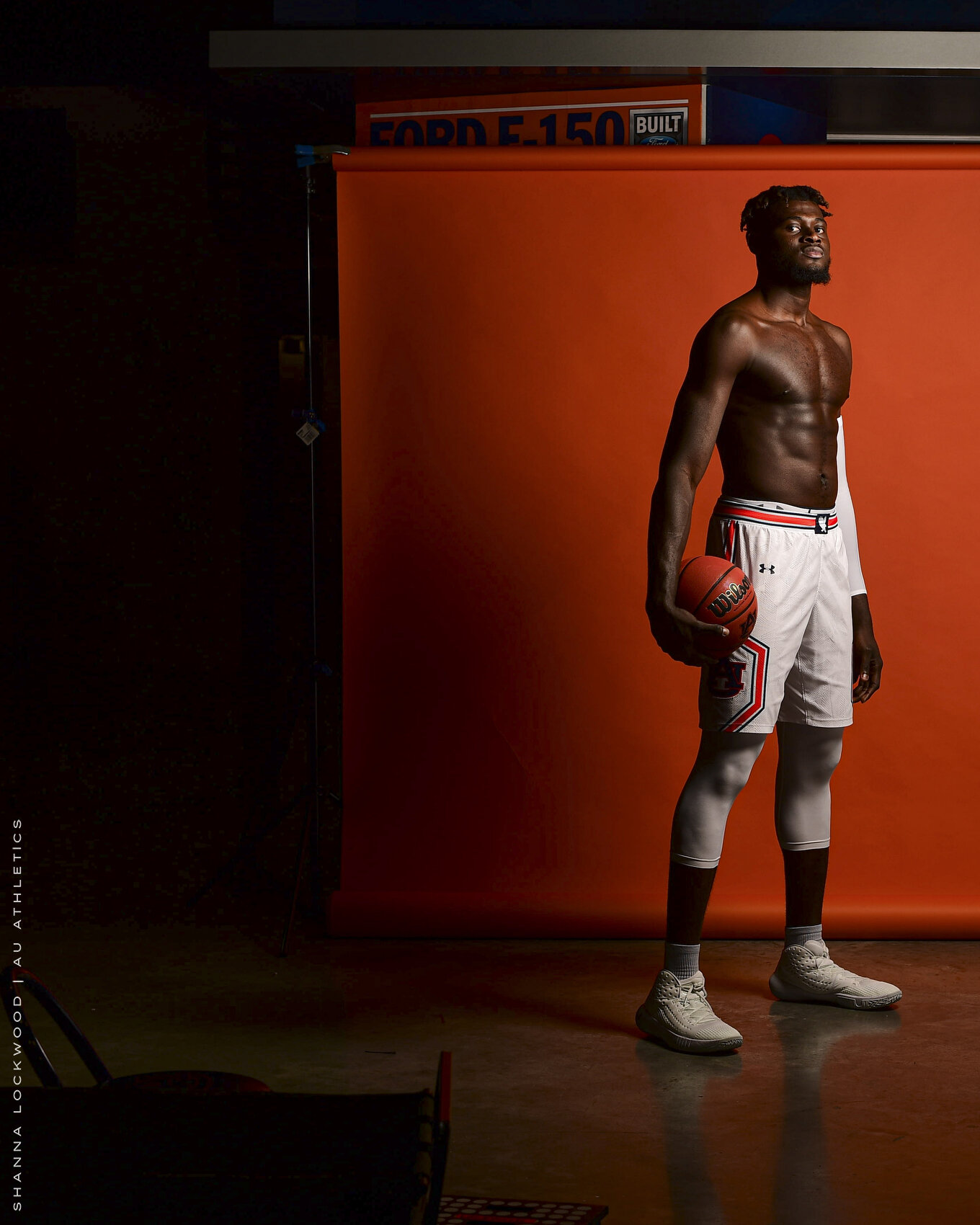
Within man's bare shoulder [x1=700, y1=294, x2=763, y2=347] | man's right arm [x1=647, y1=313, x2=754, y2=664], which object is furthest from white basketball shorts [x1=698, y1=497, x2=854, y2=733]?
man's bare shoulder [x1=700, y1=294, x2=763, y2=347]

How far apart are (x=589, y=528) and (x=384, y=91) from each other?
4.21 feet

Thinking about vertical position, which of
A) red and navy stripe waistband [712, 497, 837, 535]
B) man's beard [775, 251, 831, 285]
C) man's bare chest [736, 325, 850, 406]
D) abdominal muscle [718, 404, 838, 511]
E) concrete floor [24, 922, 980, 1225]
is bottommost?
concrete floor [24, 922, 980, 1225]

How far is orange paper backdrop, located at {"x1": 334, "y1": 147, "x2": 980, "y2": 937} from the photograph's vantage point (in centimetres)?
372

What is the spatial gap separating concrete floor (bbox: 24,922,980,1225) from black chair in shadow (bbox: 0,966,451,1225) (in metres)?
0.92

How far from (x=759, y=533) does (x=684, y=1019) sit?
1019 mm

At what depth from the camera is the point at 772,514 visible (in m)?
3.04

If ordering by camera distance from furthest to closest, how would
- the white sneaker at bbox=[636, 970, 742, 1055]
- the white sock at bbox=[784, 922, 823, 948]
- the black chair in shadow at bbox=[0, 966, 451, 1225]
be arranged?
the white sock at bbox=[784, 922, 823, 948]
the white sneaker at bbox=[636, 970, 742, 1055]
the black chair in shadow at bbox=[0, 966, 451, 1225]

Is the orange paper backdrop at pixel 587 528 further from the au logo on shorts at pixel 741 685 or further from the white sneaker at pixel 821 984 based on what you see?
the au logo on shorts at pixel 741 685

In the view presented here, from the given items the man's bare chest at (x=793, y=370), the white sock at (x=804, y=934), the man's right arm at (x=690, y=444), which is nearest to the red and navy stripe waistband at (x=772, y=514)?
the man's right arm at (x=690, y=444)

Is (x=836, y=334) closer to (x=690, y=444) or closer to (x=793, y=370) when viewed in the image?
(x=793, y=370)

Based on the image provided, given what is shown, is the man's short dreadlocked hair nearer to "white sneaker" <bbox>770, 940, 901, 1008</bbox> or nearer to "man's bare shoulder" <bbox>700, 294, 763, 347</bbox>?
"man's bare shoulder" <bbox>700, 294, 763, 347</bbox>

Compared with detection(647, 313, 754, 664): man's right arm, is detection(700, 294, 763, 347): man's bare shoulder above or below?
above

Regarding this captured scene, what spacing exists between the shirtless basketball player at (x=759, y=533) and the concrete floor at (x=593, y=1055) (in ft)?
0.61

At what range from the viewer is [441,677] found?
12.5 feet
